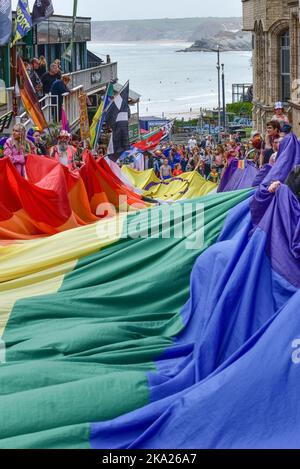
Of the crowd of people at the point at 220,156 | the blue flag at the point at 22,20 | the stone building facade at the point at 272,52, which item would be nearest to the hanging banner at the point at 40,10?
the blue flag at the point at 22,20

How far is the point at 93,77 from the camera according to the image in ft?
130

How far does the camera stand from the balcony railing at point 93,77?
1405 inches

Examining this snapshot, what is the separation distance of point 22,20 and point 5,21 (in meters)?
0.96

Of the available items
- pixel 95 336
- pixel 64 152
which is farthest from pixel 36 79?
pixel 95 336

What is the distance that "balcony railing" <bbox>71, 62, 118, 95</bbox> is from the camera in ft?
117

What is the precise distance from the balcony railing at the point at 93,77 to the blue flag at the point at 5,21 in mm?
13822

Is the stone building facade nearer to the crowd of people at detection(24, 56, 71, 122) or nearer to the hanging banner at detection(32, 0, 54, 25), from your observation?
the hanging banner at detection(32, 0, 54, 25)

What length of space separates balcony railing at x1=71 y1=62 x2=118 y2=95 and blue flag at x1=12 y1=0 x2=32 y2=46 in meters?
12.8

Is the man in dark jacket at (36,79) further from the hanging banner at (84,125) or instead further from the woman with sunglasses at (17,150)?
the woman with sunglasses at (17,150)

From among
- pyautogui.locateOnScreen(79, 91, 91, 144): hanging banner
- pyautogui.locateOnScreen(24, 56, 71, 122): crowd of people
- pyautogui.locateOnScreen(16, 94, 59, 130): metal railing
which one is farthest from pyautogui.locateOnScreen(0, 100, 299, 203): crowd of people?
pyautogui.locateOnScreen(24, 56, 71, 122): crowd of people

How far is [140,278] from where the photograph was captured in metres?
8.12

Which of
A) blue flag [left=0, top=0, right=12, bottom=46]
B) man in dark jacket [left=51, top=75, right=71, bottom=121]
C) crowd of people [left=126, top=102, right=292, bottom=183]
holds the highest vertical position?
blue flag [left=0, top=0, right=12, bottom=46]

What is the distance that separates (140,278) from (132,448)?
2706mm
